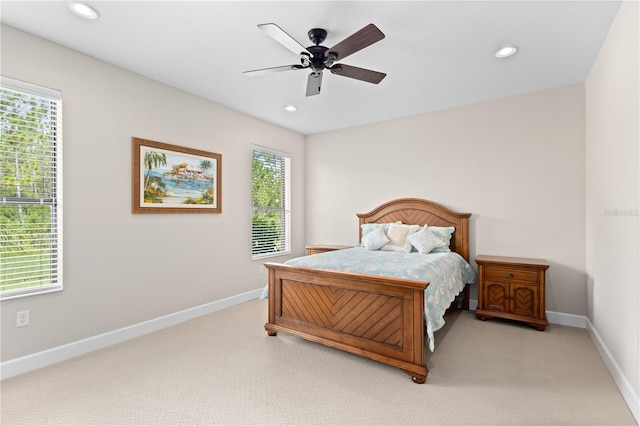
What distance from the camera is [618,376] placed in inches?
86.3

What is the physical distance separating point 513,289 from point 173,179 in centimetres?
408

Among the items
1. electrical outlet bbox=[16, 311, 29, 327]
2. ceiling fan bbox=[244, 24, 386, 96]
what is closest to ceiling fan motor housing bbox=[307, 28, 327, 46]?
ceiling fan bbox=[244, 24, 386, 96]

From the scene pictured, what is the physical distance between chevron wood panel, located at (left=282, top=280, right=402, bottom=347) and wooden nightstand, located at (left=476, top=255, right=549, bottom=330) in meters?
1.73

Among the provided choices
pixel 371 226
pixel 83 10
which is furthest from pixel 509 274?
pixel 83 10

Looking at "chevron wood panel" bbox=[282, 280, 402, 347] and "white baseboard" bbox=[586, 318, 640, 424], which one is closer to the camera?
"white baseboard" bbox=[586, 318, 640, 424]

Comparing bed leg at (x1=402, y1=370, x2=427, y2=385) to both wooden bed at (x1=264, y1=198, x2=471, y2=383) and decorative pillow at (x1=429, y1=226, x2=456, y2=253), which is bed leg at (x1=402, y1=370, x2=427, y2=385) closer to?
wooden bed at (x1=264, y1=198, x2=471, y2=383)

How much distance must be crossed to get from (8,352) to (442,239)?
14.4 feet

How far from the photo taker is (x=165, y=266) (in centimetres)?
346

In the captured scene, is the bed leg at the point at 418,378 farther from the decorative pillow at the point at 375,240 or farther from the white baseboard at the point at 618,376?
the decorative pillow at the point at 375,240

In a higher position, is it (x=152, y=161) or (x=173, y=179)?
(x=152, y=161)

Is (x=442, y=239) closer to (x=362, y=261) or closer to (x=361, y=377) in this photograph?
(x=362, y=261)

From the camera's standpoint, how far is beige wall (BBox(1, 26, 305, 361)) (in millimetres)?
2549

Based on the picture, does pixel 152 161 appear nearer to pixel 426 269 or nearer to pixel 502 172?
pixel 426 269

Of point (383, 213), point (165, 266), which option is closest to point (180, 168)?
point (165, 266)
